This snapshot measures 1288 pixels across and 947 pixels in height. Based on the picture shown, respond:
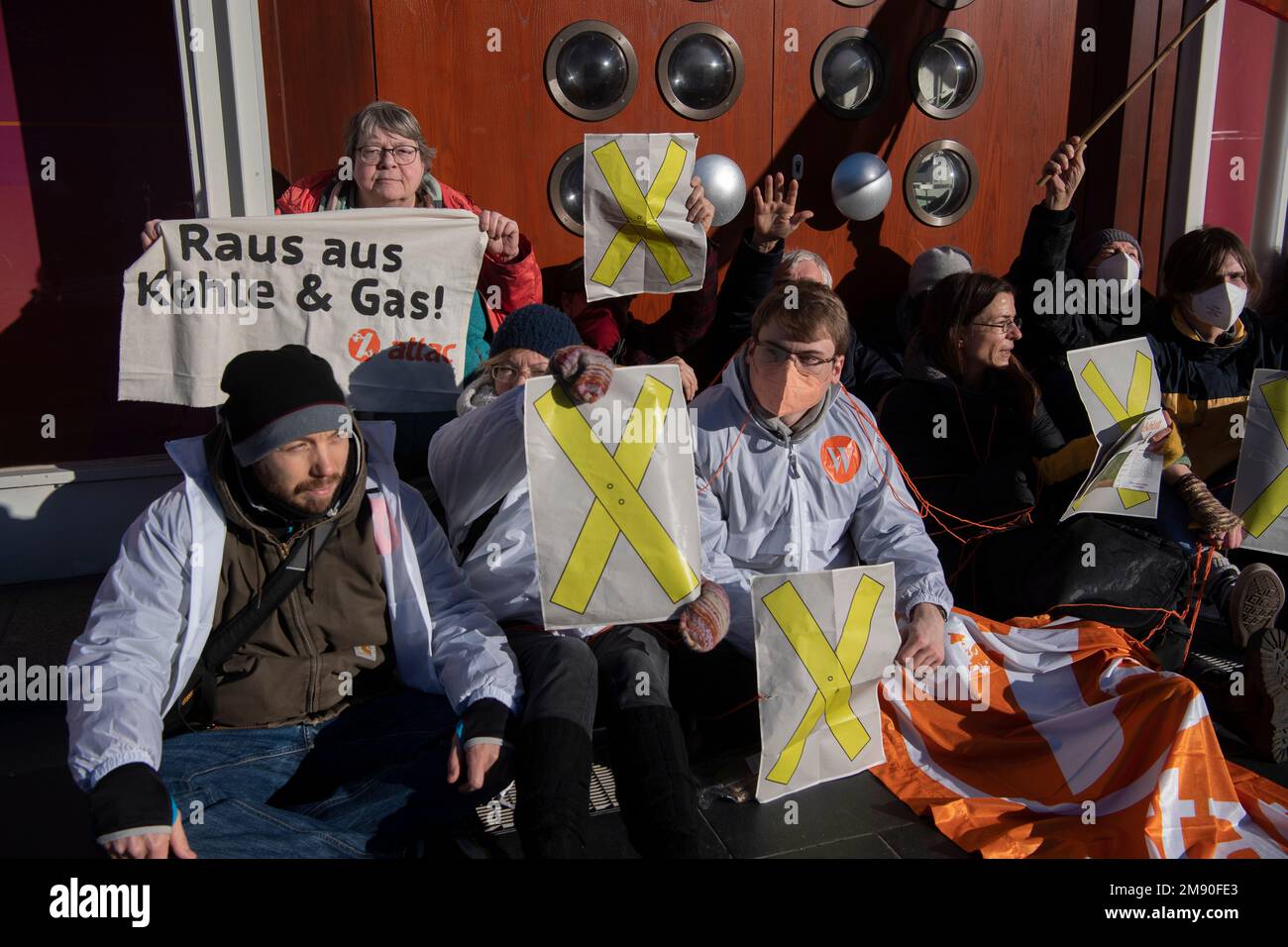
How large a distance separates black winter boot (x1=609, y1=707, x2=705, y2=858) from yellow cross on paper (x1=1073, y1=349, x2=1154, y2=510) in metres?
1.97

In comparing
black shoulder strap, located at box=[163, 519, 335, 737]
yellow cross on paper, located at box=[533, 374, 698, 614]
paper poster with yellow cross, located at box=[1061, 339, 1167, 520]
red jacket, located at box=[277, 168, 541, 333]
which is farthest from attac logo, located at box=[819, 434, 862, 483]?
black shoulder strap, located at box=[163, 519, 335, 737]

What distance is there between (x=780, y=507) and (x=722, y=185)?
6.68ft

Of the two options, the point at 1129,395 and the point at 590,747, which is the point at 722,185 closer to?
the point at 1129,395

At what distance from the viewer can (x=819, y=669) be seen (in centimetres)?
273

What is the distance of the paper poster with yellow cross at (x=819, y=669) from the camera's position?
8.87 ft

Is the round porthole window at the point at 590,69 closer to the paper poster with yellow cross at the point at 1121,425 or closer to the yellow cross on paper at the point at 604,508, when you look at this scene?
the paper poster with yellow cross at the point at 1121,425

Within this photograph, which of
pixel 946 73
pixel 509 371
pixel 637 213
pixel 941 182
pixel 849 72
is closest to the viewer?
pixel 509 371

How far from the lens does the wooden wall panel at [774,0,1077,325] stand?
5.03 meters

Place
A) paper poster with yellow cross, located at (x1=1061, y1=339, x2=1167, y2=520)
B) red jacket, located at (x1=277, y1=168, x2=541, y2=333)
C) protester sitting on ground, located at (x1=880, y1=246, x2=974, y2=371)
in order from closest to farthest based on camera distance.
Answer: paper poster with yellow cross, located at (x1=1061, y1=339, x2=1167, y2=520) < red jacket, located at (x1=277, y1=168, x2=541, y2=333) < protester sitting on ground, located at (x1=880, y1=246, x2=974, y2=371)

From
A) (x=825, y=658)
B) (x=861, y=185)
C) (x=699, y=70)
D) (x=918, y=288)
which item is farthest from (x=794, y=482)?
(x=699, y=70)

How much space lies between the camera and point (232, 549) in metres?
2.31

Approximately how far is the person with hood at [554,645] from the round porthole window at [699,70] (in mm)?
2331

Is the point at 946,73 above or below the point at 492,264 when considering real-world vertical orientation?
above

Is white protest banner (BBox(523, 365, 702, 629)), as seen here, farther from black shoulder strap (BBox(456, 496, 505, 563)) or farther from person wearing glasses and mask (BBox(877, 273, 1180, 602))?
person wearing glasses and mask (BBox(877, 273, 1180, 602))
